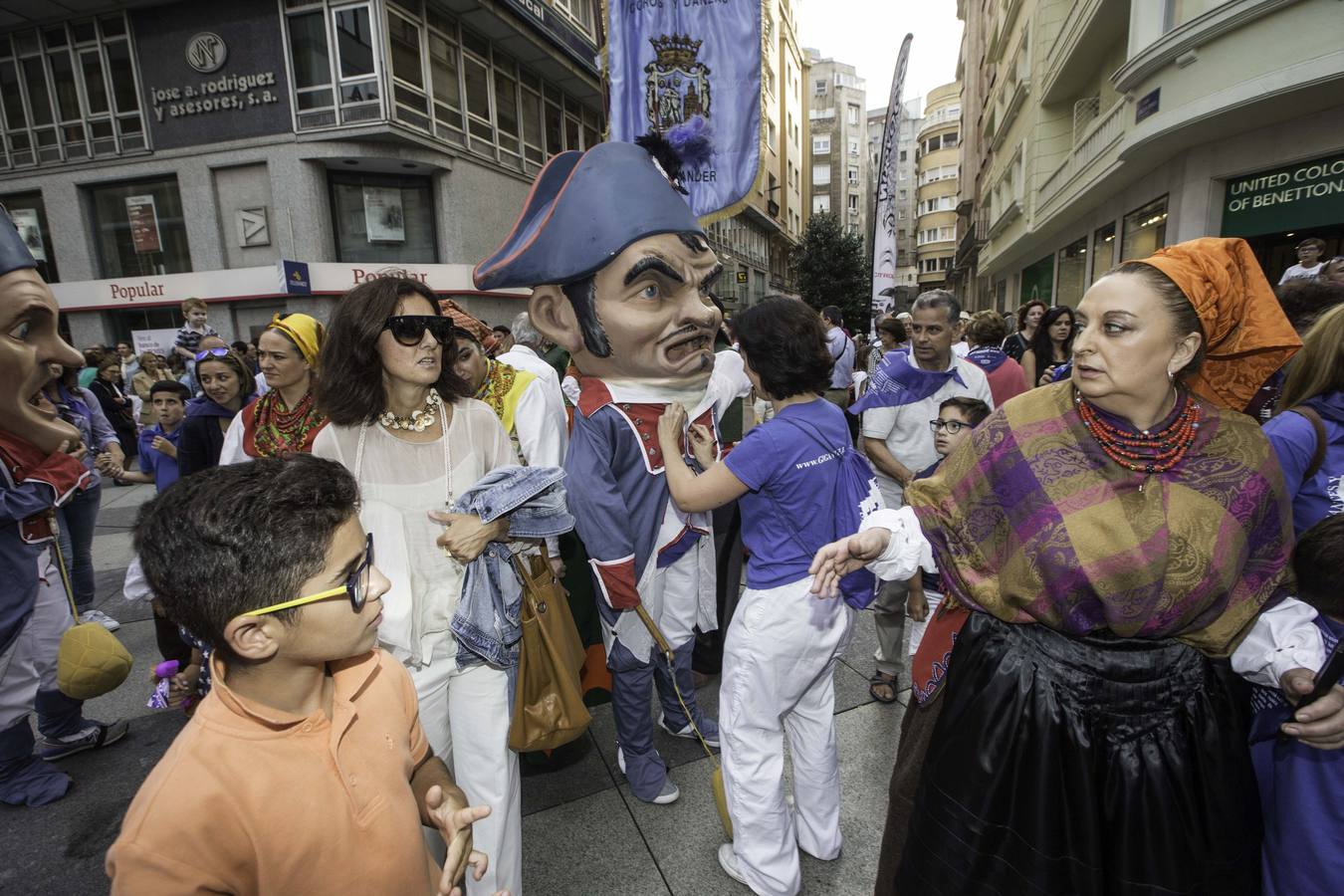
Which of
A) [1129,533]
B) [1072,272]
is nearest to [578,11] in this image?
[1072,272]

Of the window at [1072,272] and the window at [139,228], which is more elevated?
the window at [139,228]

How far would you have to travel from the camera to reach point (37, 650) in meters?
2.59

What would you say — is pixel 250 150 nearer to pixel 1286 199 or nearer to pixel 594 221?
pixel 594 221

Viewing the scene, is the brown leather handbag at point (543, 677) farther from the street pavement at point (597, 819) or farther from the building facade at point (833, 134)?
the building facade at point (833, 134)

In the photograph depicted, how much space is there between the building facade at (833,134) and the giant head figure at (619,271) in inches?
2268

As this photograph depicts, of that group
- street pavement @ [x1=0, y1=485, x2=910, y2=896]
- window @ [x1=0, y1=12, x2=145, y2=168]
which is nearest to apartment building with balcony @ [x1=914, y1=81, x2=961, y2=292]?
window @ [x1=0, y1=12, x2=145, y2=168]

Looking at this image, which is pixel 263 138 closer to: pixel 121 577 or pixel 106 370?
pixel 106 370

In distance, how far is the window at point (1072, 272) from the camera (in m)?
14.9

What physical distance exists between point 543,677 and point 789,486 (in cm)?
99

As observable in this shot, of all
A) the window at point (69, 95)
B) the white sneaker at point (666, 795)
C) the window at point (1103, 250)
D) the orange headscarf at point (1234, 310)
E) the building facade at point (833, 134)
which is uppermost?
the building facade at point (833, 134)

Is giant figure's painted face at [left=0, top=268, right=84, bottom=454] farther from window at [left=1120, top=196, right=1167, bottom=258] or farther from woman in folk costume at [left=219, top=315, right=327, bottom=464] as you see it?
window at [left=1120, top=196, right=1167, bottom=258]

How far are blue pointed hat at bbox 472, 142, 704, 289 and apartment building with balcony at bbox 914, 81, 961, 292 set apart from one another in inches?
2089

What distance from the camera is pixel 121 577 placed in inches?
208

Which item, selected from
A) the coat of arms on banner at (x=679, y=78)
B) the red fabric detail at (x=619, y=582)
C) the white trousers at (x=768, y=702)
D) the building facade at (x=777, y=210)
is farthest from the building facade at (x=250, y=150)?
the white trousers at (x=768, y=702)
